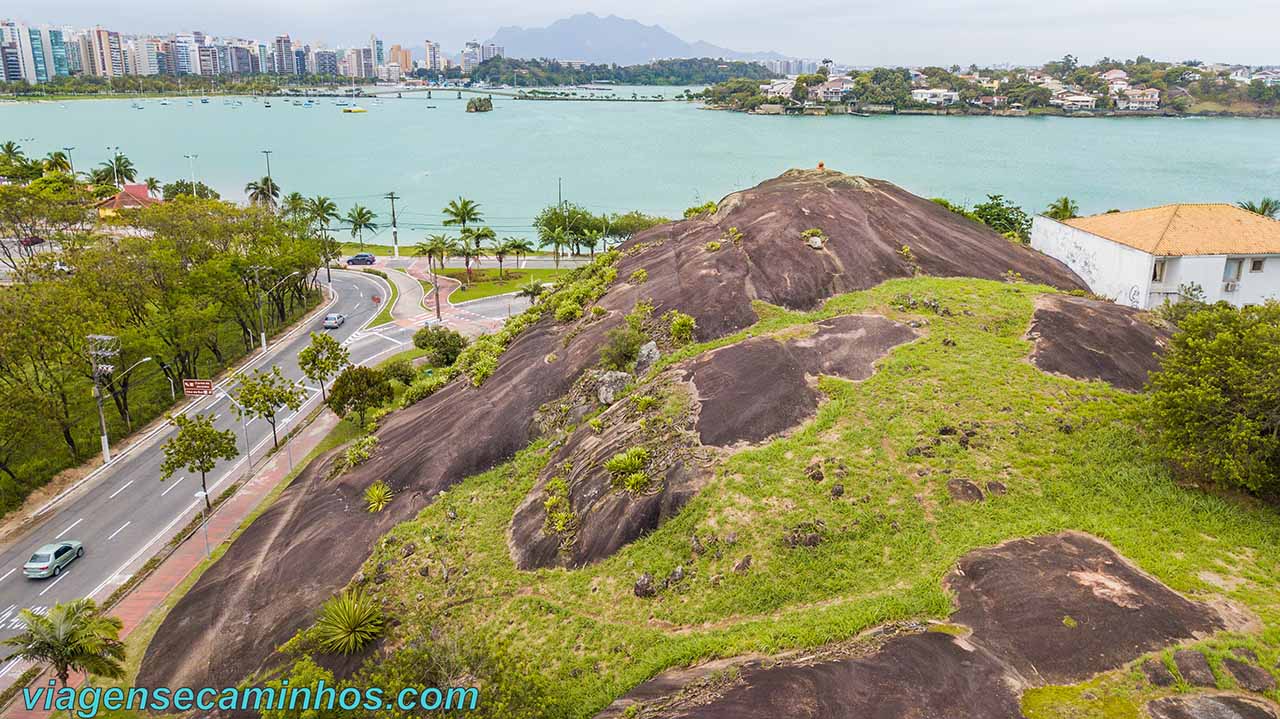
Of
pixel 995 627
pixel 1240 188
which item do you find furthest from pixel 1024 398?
pixel 1240 188

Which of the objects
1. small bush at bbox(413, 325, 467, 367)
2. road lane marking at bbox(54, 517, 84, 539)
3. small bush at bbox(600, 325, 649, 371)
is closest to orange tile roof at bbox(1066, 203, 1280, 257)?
small bush at bbox(600, 325, 649, 371)

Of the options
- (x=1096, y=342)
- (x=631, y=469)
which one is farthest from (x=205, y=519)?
(x=1096, y=342)

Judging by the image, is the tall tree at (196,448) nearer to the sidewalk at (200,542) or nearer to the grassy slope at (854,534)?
the sidewalk at (200,542)

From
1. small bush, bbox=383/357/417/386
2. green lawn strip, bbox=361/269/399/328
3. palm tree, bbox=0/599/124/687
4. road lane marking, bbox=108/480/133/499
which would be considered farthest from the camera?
green lawn strip, bbox=361/269/399/328

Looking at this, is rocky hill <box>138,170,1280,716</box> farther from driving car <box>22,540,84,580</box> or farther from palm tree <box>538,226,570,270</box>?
palm tree <box>538,226,570,270</box>

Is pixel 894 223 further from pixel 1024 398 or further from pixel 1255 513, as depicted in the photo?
pixel 1255 513
